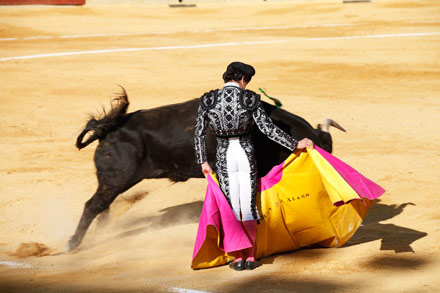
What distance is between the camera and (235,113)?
518 centimetres

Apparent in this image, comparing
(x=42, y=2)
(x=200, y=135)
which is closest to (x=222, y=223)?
(x=200, y=135)

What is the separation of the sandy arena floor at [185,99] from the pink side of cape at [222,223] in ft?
0.64

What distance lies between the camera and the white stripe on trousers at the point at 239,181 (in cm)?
526

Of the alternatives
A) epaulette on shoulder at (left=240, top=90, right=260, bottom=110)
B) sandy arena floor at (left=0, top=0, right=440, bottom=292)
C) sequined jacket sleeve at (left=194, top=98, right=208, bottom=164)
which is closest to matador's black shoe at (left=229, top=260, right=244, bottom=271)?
sandy arena floor at (left=0, top=0, right=440, bottom=292)

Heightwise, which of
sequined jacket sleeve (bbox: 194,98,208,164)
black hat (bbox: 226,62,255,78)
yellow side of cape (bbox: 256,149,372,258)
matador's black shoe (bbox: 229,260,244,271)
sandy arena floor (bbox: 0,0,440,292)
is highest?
black hat (bbox: 226,62,255,78)

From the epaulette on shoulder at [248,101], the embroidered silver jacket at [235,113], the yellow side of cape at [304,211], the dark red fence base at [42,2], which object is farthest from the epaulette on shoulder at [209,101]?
the dark red fence base at [42,2]

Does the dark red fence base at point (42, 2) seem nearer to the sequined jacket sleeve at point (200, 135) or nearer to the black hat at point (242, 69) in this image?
the sequined jacket sleeve at point (200, 135)

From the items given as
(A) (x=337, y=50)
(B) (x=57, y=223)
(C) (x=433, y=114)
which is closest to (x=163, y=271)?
(B) (x=57, y=223)

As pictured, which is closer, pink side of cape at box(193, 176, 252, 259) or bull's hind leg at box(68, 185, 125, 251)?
pink side of cape at box(193, 176, 252, 259)

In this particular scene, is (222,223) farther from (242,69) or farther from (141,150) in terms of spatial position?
(141,150)

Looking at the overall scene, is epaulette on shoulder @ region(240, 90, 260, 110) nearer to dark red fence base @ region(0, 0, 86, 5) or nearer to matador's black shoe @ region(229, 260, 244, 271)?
matador's black shoe @ region(229, 260, 244, 271)

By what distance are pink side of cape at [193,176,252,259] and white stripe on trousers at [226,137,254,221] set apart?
2.4 inches

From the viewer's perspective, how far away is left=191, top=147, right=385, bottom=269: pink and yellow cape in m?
5.27

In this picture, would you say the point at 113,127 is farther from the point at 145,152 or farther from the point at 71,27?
the point at 71,27
